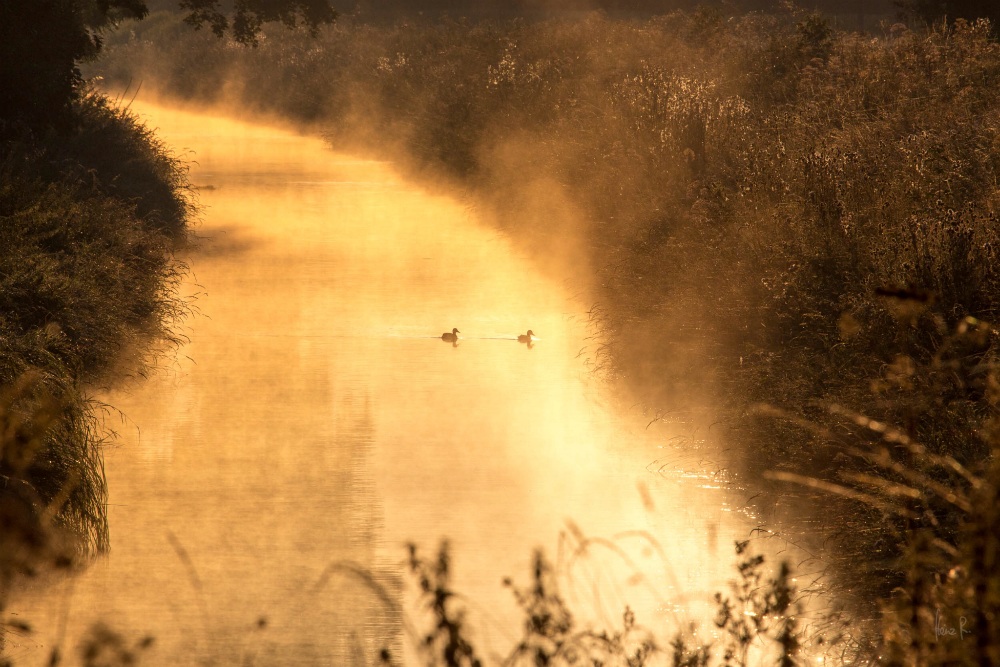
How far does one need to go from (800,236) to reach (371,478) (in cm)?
285

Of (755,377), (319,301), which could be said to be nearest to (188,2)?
(319,301)

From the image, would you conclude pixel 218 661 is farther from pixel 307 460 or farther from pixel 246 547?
pixel 307 460

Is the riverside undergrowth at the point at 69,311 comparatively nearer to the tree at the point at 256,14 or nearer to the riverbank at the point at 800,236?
the tree at the point at 256,14

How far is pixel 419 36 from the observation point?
3031 cm

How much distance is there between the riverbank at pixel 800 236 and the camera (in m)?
5.25

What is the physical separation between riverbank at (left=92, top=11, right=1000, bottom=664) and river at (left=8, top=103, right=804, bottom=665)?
1.62 ft

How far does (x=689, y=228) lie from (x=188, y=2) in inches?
336

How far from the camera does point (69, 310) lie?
826 cm

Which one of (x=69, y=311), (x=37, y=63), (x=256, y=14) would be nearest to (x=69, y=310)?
(x=69, y=311)

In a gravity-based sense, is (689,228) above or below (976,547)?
above

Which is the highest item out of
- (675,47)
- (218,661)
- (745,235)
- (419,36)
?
(419,36)

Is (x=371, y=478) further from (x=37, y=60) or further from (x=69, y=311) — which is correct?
(x=37, y=60)

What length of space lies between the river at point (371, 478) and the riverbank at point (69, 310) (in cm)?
31

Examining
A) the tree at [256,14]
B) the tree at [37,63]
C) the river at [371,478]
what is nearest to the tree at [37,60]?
the tree at [37,63]
